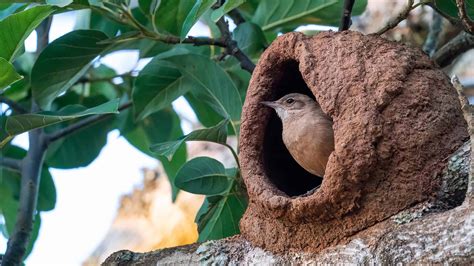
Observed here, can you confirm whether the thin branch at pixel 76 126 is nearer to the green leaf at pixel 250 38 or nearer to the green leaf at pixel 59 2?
the green leaf at pixel 250 38

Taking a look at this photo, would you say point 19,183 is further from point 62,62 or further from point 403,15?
point 403,15

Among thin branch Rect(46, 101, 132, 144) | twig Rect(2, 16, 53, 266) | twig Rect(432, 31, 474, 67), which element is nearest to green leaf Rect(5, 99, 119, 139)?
twig Rect(2, 16, 53, 266)

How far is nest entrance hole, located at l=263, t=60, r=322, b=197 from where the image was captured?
17.3 feet

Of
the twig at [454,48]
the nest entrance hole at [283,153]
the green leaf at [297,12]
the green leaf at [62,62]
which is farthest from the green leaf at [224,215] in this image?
the twig at [454,48]

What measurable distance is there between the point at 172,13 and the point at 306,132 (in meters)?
1.17

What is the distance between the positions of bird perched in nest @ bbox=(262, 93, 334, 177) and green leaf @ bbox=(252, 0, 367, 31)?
0.93 meters

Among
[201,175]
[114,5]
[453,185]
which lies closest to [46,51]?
[114,5]

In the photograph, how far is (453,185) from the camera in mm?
4125

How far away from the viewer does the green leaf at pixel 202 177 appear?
524 cm

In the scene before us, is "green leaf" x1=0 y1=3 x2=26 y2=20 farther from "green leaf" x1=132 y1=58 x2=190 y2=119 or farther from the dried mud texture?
the dried mud texture

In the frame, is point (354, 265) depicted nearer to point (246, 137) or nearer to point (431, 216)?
point (431, 216)

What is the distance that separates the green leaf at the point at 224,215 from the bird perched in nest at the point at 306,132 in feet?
1.73

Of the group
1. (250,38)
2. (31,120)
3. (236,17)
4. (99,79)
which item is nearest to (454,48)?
(250,38)

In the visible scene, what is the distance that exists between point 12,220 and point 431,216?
370cm
